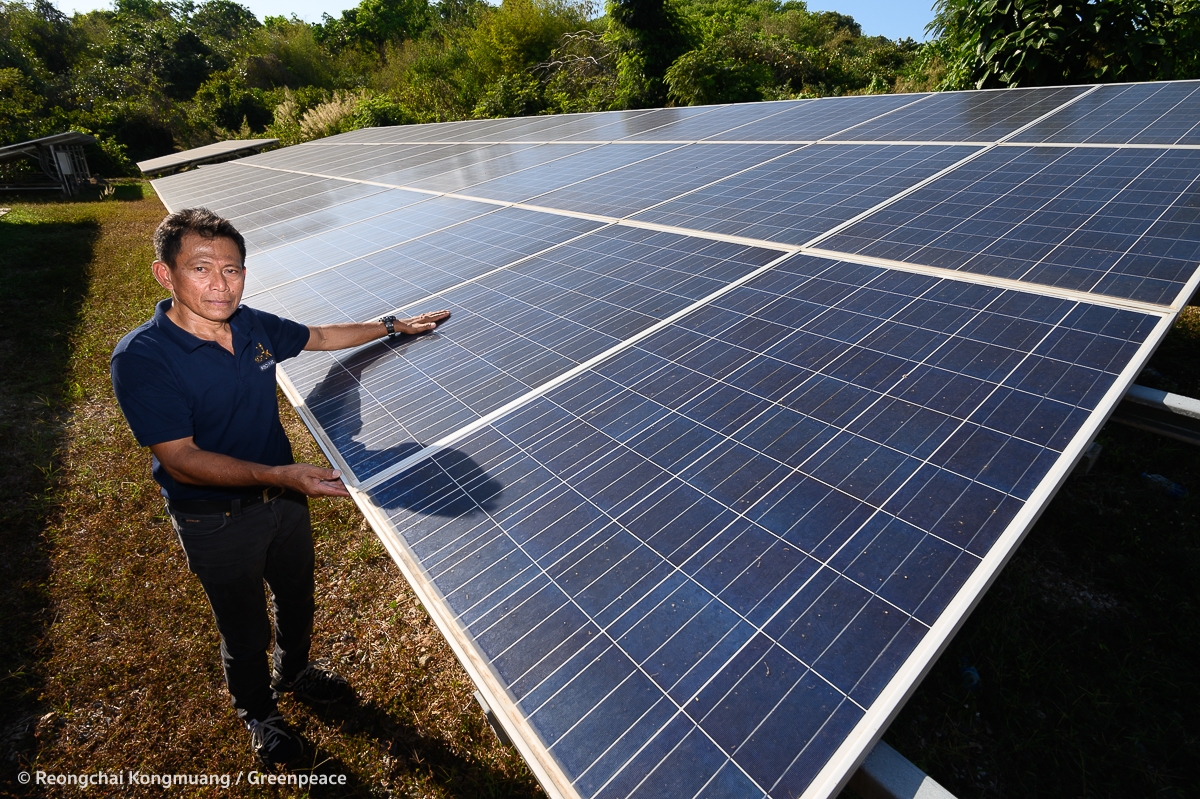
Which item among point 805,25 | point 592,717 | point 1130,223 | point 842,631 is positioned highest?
point 805,25

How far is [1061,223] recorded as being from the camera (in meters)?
3.89

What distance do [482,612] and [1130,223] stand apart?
170 inches

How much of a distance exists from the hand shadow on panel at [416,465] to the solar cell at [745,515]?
0.01m

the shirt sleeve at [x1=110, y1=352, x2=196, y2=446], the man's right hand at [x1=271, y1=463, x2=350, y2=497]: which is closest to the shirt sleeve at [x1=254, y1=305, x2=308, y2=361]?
the shirt sleeve at [x1=110, y1=352, x2=196, y2=446]

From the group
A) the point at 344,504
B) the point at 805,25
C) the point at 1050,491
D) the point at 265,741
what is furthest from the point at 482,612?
the point at 805,25

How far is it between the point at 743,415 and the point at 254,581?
8.74 ft

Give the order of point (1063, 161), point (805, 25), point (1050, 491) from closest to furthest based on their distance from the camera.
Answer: point (1050, 491)
point (1063, 161)
point (805, 25)

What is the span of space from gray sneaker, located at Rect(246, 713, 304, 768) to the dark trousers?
0.05 m

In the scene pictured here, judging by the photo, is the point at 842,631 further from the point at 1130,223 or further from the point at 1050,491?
the point at 1130,223

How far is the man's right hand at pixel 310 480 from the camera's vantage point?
2611 millimetres

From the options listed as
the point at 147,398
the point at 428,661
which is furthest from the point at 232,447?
the point at 428,661

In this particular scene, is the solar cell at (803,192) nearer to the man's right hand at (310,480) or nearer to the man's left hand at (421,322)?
the man's left hand at (421,322)

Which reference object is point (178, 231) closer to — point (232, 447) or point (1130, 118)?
point (232, 447)

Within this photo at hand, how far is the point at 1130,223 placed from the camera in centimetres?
372
